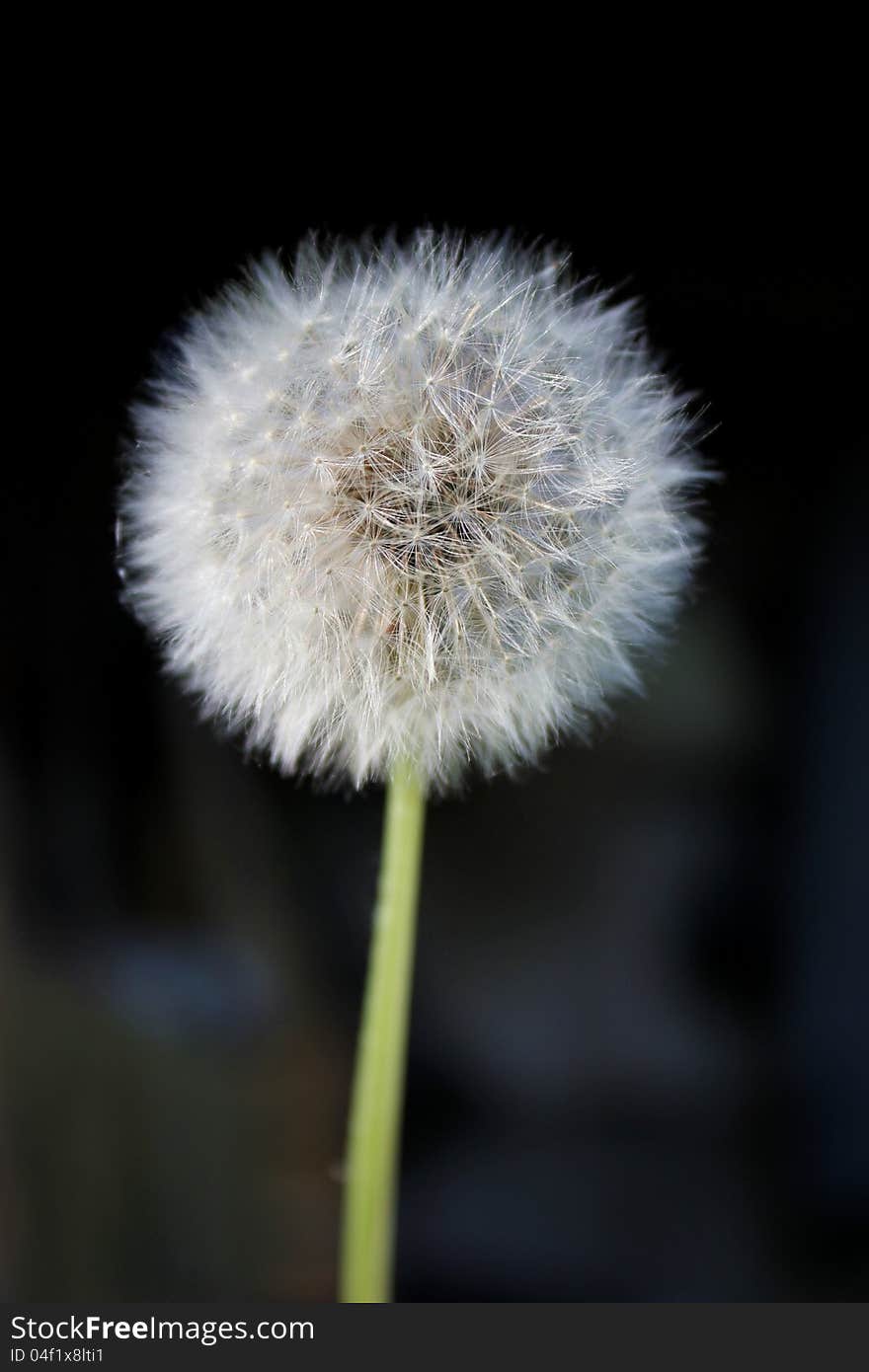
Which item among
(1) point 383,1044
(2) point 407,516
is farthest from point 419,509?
(1) point 383,1044

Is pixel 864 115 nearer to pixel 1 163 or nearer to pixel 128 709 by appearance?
pixel 1 163

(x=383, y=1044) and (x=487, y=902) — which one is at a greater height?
(x=487, y=902)

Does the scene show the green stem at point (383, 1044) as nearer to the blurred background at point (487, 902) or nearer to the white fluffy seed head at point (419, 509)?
the white fluffy seed head at point (419, 509)

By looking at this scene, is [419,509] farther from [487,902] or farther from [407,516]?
[487,902]

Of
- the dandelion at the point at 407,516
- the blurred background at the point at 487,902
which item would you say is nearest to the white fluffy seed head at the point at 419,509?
the dandelion at the point at 407,516

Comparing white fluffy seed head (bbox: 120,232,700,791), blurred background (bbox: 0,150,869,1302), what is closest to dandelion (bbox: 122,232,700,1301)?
white fluffy seed head (bbox: 120,232,700,791)

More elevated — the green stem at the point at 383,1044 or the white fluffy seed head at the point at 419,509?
the white fluffy seed head at the point at 419,509
